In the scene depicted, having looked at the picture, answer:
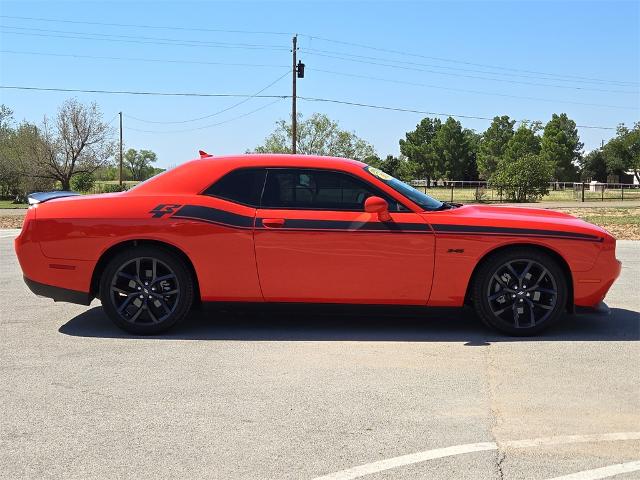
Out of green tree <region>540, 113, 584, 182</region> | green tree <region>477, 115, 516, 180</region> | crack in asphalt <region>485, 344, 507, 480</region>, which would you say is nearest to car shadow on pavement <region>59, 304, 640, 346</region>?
crack in asphalt <region>485, 344, 507, 480</region>

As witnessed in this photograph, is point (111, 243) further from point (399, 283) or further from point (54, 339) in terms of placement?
point (399, 283)

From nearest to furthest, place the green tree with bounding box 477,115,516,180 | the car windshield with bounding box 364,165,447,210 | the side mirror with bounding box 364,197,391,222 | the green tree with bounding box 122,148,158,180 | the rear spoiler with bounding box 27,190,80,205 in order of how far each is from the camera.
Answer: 1. the side mirror with bounding box 364,197,391,222
2. the car windshield with bounding box 364,165,447,210
3. the rear spoiler with bounding box 27,190,80,205
4. the green tree with bounding box 477,115,516,180
5. the green tree with bounding box 122,148,158,180

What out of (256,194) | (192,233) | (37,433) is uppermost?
(256,194)

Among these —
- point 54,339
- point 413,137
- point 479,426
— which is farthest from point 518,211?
point 413,137

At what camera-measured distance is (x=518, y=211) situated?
598 centimetres

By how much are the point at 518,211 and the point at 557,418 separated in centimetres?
271

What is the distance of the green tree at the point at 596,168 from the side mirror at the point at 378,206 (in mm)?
87434

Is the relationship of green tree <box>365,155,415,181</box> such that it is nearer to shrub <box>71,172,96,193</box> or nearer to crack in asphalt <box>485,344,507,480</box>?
shrub <box>71,172,96,193</box>

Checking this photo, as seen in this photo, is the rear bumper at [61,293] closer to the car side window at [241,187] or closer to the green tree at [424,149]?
the car side window at [241,187]

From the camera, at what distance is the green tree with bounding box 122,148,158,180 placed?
143m

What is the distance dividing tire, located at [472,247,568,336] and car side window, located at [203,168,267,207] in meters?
1.99

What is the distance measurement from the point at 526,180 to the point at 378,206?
110 ft

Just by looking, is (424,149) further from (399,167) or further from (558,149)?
(558,149)

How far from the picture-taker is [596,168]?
87.0 meters
